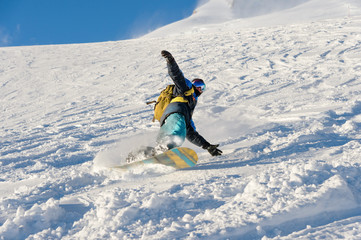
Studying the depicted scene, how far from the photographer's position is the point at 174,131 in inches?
145

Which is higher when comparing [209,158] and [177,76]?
[177,76]

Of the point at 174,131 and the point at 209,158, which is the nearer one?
the point at 174,131

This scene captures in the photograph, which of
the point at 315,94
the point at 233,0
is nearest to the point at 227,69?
the point at 315,94

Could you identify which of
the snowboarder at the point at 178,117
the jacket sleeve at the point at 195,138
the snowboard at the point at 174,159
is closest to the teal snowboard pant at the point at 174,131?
the snowboarder at the point at 178,117

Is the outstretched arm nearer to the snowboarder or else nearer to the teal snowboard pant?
the snowboarder

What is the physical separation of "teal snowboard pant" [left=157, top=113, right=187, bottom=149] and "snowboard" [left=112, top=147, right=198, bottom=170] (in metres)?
0.31

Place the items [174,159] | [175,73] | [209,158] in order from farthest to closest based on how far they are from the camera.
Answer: [209,158]
[175,73]
[174,159]

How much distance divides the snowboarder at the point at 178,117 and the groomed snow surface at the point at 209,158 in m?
0.36

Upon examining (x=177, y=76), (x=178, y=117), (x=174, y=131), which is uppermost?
(x=177, y=76)

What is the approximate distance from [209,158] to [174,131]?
2.01 ft

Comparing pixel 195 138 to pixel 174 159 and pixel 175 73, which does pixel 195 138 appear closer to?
pixel 174 159

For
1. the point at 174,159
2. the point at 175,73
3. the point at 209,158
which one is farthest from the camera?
the point at 209,158

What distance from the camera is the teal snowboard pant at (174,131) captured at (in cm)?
369

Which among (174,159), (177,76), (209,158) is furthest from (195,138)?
(177,76)
